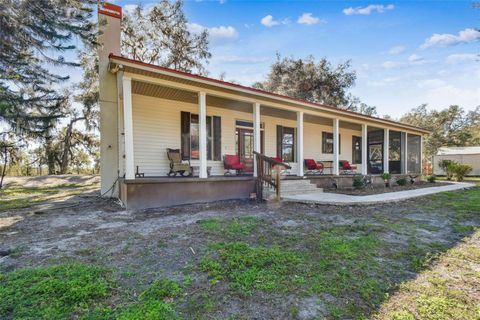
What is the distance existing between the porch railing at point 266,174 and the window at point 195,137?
2002mm

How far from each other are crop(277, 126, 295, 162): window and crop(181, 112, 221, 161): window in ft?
10.2

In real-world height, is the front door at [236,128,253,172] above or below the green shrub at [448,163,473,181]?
above

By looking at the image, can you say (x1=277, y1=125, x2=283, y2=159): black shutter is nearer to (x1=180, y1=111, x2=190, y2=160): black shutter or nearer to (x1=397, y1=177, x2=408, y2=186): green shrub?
(x1=180, y1=111, x2=190, y2=160): black shutter

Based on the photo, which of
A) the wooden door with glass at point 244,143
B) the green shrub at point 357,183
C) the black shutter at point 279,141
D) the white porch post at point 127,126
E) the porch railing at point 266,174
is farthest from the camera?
the black shutter at point 279,141

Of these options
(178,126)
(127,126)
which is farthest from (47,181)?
(127,126)

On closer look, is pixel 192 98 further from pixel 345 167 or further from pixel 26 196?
pixel 345 167

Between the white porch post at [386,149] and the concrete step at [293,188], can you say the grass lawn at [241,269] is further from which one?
the white porch post at [386,149]

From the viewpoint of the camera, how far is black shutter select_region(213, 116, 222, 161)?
356 inches

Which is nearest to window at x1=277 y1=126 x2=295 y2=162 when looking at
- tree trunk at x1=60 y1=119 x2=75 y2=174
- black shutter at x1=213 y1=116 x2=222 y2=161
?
black shutter at x1=213 y1=116 x2=222 y2=161

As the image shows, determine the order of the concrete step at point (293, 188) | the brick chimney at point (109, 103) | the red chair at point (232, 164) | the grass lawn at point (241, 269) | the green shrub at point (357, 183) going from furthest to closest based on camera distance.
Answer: the green shrub at point (357, 183) < the red chair at point (232, 164) < the brick chimney at point (109, 103) < the concrete step at point (293, 188) < the grass lawn at point (241, 269)

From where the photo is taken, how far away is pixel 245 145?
33.1 ft

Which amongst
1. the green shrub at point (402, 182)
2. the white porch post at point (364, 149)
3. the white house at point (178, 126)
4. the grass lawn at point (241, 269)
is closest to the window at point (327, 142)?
the white house at point (178, 126)

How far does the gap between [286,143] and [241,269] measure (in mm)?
9048

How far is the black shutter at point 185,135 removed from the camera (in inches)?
338
